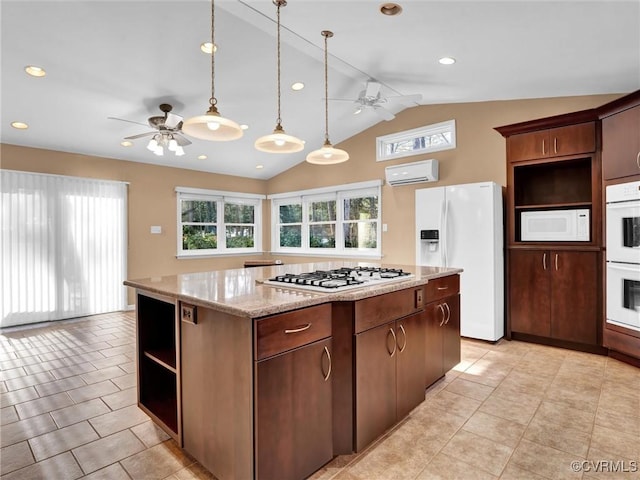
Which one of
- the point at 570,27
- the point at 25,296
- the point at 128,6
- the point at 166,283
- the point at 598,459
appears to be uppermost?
the point at 128,6

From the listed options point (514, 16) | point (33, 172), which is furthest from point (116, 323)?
point (514, 16)

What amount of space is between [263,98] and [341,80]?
3.13 ft

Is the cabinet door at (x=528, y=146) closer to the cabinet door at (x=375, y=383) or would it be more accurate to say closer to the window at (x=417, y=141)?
the window at (x=417, y=141)

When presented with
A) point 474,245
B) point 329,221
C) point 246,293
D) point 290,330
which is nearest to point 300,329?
point 290,330

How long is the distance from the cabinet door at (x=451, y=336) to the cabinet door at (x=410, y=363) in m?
0.48

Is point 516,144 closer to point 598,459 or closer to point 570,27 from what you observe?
point 570,27

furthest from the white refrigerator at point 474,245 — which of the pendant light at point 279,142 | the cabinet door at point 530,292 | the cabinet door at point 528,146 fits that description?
the pendant light at point 279,142

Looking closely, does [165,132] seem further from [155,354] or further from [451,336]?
[451,336]

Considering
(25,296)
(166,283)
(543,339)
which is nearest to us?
(166,283)

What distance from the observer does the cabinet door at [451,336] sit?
2.76 metres

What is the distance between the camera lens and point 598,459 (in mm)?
1828

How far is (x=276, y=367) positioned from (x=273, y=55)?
119 inches

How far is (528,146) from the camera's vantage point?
3.81m

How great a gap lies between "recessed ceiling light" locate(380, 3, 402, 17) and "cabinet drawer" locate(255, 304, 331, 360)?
213cm
